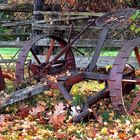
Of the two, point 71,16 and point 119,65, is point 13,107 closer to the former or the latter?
point 119,65

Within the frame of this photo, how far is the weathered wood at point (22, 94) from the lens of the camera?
199 inches

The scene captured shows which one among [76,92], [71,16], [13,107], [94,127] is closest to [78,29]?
[71,16]

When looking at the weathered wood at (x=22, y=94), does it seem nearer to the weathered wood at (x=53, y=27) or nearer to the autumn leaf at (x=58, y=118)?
the autumn leaf at (x=58, y=118)

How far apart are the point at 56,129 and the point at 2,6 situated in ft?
24.0

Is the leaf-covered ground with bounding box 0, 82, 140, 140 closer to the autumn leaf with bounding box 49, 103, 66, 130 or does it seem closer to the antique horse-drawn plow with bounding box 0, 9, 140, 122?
the autumn leaf with bounding box 49, 103, 66, 130

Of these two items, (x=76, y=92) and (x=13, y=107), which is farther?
(x=76, y=92)

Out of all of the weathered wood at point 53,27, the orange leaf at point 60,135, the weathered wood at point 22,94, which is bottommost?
the orange leaf at point 60,135

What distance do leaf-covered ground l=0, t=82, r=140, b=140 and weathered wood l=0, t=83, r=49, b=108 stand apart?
0.18 meters

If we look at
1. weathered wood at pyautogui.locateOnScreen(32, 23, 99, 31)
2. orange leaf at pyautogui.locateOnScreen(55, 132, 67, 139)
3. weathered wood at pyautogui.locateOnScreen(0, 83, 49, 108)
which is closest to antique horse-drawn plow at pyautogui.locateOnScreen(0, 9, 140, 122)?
weathered wood at pyautogui.locateOnScreen(0, 83, 49, 108)

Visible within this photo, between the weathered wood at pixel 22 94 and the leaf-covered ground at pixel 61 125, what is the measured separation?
7.0 inches

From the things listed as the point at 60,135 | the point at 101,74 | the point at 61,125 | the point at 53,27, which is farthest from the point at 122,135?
the point at 53,27

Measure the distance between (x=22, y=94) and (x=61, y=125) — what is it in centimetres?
76

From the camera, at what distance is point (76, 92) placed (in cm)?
675

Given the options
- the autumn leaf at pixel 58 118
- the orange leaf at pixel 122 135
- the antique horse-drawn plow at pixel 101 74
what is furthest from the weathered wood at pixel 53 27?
the orange leaf at pixel 122 135
